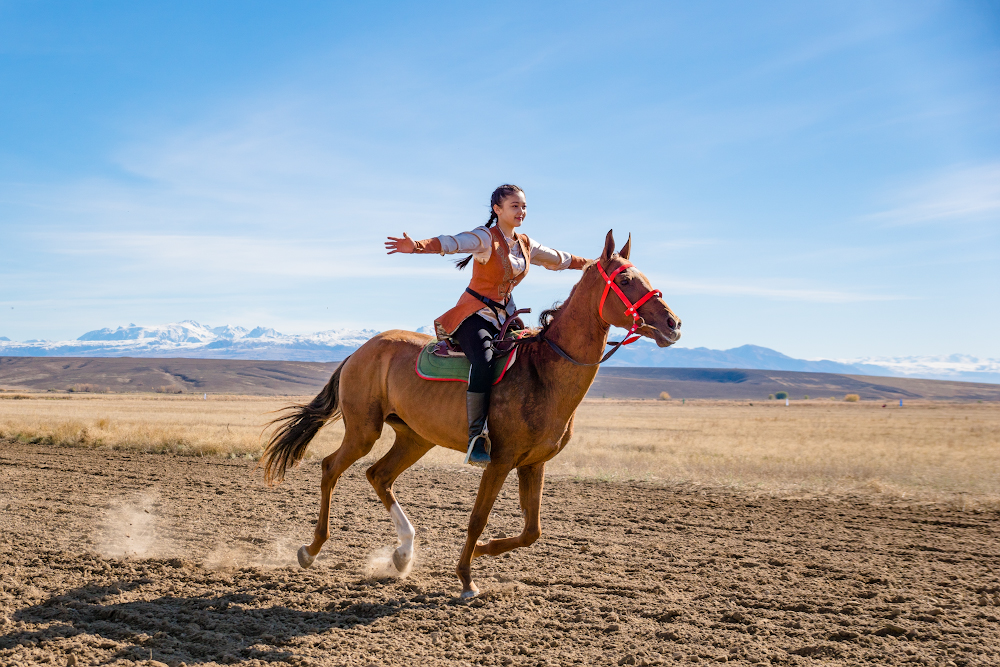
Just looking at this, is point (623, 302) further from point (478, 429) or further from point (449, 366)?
point (449, 366)

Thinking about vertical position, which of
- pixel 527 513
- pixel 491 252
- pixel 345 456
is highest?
pixel 491 252

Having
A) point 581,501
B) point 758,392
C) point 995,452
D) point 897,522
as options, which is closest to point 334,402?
point 581,501

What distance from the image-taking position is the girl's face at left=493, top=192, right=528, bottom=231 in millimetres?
5977

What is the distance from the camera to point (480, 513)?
19.5 feet

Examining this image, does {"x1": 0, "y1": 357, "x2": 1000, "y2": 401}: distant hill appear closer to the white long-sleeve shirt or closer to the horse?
the horse

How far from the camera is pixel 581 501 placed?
37.4 feet

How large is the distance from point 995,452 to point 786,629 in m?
20.9

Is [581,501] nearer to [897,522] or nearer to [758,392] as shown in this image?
[897,522]

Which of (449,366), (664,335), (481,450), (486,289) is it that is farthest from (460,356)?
(664,335)

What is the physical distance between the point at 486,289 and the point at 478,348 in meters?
0.59

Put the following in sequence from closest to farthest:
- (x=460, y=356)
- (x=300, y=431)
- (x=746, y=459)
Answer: (x=460, y=356)
(x=300, y=431)
(x=746, y=459)

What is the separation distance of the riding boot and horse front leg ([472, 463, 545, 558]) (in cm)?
53

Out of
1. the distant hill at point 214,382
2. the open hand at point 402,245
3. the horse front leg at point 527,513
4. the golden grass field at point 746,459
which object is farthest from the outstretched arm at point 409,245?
the distant hill at point 214,382

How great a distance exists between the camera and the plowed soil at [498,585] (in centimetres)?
485
